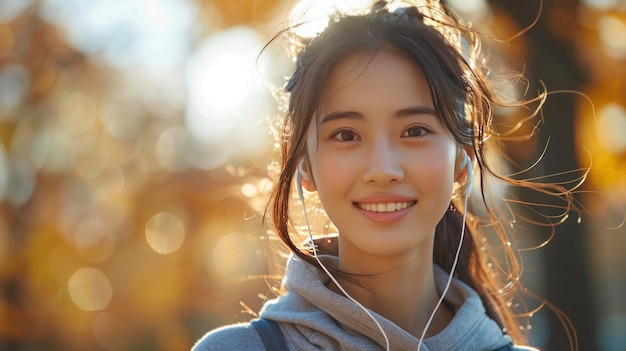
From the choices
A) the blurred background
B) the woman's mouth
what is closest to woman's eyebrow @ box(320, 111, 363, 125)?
the woman's mouth

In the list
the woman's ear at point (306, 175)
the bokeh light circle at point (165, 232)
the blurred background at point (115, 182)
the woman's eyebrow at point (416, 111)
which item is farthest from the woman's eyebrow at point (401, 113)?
the bokeh light circle at point (165, 232)

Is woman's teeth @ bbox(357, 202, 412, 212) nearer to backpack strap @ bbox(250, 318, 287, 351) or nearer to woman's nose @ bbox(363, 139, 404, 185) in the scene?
woman's nose @ bbox(363, 139, 404, 185)

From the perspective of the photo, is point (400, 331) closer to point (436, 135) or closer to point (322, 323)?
point (322, 323)

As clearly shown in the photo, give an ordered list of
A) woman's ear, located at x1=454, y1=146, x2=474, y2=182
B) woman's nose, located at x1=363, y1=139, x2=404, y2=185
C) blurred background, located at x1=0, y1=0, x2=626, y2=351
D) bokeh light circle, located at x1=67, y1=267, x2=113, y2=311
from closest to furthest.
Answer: woman's nose, located at x1=363, y1=139, x2=404, y2=185 → woman's ear, located at x1=454, y1=146, x2=474, y2=182 → blurred background, located at x1=0, y1=0, x2=626, y2=351 → bokeh light circle, located at x1=67, y1=267, x2=113, y2=311

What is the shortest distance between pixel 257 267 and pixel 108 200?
2.52m

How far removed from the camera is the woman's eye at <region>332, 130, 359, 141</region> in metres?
2.57

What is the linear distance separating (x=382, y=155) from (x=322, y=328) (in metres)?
0.51

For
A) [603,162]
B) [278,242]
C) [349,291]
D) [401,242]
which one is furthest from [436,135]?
[603,162]

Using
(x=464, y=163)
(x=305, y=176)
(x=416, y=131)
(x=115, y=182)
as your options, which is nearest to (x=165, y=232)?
(x=115, y=182)

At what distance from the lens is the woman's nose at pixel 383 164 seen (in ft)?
8.09

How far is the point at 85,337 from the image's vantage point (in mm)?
14875

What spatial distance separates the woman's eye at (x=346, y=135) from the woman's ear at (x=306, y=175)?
0.54ft

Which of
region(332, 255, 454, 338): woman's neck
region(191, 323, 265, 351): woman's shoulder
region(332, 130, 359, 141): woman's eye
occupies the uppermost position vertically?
region(332, 130, 359, 141): woman's eye

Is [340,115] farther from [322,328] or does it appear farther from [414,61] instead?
[322,328]
